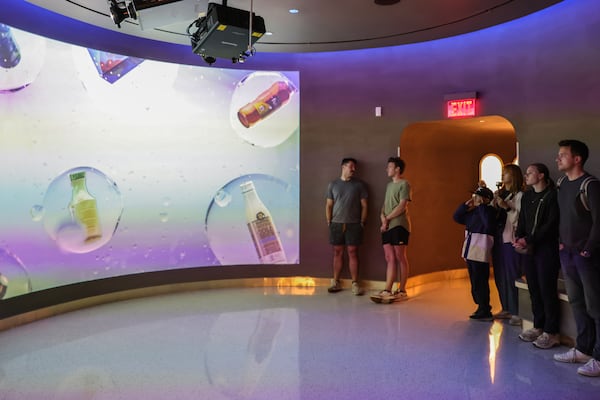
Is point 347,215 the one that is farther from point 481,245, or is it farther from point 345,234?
point 481,245

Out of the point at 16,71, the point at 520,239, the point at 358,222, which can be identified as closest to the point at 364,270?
the point at 358,222

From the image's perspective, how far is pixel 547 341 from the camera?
11.9 feet

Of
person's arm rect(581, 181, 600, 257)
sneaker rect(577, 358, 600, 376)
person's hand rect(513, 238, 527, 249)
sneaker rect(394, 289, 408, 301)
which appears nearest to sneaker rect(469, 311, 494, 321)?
sneaker rect(394, 289, 408, 301)

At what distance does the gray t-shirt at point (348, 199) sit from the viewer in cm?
561

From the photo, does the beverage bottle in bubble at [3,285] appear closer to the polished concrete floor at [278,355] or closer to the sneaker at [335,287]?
the polished concrete floor at [278,355]

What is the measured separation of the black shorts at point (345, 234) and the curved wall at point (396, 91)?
0.72 feet

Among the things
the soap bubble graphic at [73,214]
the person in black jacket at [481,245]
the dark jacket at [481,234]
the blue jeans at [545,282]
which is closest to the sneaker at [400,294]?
the person in black jacket at [481,245]

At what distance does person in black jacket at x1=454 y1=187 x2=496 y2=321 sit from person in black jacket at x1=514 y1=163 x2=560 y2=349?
0.61 m

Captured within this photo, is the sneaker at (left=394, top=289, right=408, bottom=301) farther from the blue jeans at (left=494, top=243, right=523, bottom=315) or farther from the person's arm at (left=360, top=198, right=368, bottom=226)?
the blue jeans at (left=494, top=243, right=523, bottom=315)

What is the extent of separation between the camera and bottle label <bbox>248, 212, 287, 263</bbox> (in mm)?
5934

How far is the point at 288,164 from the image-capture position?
5.99 meters

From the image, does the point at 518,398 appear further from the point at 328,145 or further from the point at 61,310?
the point at 61,310

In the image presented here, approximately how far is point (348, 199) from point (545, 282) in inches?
97.9

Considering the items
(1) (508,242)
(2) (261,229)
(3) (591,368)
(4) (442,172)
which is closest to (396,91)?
(4) (442,172)
